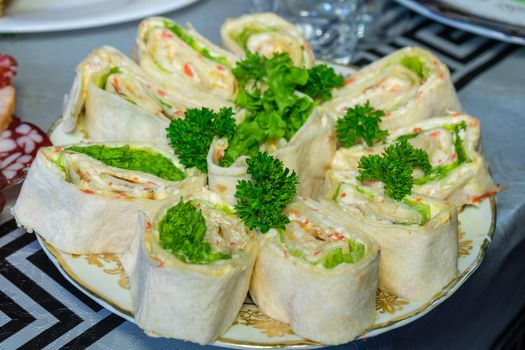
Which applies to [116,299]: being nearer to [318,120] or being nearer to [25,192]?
[25,192]

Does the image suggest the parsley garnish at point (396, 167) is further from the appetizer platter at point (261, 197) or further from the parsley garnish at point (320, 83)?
the parsley garnish at point (320, 83)

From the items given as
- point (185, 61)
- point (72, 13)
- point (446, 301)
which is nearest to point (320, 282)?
point (446, 301)

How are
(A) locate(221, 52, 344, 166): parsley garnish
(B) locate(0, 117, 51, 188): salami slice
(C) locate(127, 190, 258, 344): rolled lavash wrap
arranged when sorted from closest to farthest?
(C) locate(127, 190, 258, 344): rolled lavash wrap < (A) locate(221, 52, 344, 166): parsley garnish < (B) locate(0, 117, 51, 188): salami slice

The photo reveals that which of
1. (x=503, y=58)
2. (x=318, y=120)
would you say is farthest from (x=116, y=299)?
(x=503, y=58)

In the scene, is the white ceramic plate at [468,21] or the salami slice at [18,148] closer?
the salami slice at [18,148]

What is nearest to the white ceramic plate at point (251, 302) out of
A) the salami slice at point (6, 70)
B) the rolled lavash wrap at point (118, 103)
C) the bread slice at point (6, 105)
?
the rolled lavash wrap at point (118, 103)

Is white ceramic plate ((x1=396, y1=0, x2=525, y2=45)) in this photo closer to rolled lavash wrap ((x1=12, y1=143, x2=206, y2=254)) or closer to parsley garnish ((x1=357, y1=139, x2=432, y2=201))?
parsley garnish ((x1=357, y1=139, x2=432, y2=201))

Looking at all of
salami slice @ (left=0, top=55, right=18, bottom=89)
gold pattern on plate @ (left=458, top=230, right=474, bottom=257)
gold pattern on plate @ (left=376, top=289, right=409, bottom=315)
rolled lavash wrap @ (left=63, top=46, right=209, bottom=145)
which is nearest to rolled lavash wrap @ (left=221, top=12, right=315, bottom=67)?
rolled lavash wrap @ (left=63, top=46, right=209, bottom=145)
